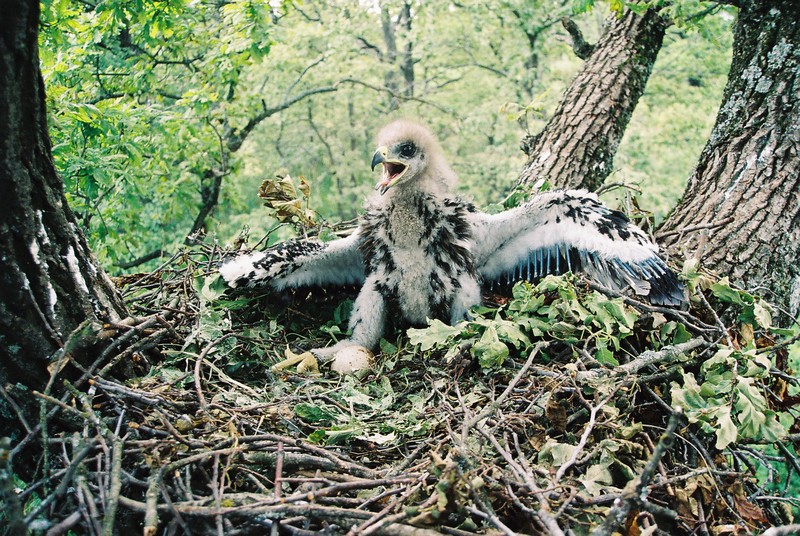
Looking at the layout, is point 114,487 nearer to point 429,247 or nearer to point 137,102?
point 429,247

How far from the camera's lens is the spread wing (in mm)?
3268

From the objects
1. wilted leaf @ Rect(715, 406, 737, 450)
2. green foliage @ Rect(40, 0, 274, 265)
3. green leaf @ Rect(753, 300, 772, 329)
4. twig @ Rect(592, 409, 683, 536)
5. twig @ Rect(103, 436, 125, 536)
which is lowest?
wilted leaf @ Rect(715, 406, 737, 450)

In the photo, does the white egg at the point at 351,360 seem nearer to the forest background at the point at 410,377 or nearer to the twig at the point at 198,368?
the forest background at the point at 410,377

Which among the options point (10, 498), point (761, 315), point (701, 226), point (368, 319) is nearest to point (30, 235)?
point (10, 498)

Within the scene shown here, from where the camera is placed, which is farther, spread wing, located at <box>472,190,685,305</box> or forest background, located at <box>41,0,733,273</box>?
forest background, located at <box>41,0,733,273</box>

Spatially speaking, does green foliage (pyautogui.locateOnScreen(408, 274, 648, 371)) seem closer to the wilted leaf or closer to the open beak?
the wilted leaf

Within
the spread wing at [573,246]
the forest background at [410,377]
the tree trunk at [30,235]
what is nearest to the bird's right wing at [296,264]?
the forest background at [410,377]

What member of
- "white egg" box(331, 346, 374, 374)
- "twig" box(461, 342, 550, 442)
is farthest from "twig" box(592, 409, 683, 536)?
"white egg" box(331, 346, 374, 374)

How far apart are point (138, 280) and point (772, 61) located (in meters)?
4.28

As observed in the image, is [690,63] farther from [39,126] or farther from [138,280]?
[39,126]

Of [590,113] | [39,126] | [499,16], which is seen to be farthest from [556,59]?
[39,126]

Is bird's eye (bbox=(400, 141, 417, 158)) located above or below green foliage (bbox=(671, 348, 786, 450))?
above

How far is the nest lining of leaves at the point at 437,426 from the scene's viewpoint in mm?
1972

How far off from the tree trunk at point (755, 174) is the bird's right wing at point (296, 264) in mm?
2042
